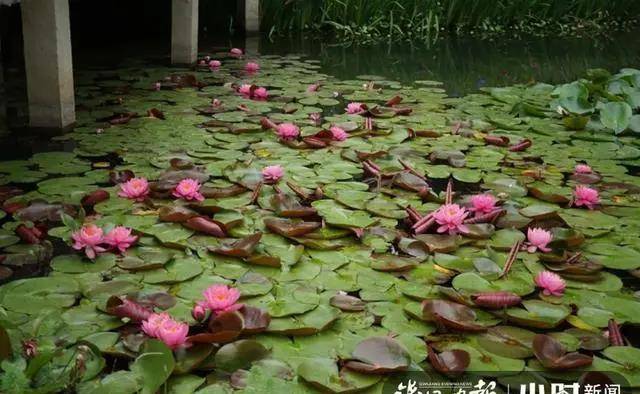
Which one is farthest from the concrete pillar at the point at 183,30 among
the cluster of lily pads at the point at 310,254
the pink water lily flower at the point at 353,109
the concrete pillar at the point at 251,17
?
the concrete pillar at the point at 251,17

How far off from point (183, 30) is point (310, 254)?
8.50 feet

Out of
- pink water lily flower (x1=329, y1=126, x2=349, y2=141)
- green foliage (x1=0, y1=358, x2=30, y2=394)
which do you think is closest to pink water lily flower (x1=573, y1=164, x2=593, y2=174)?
pink water lily flower (x1=329, y1=126, x2=349, y2=141)

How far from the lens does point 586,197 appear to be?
6.16 ft

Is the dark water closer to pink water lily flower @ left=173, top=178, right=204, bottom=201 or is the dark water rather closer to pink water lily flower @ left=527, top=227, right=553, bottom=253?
pink water lily flower @ left=173, top=178, right=204, bottom=201

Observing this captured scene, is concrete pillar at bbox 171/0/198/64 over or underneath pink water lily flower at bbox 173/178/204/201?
over

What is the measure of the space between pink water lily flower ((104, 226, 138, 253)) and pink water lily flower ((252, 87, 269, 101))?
5.24ft

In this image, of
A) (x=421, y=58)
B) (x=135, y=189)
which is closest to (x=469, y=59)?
(x=421, y=58)

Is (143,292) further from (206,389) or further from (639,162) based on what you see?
(639,162)

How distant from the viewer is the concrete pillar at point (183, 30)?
375 cm

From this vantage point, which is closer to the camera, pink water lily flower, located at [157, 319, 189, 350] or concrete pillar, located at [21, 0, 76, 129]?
pink water lily flower, located at [157, 319, 189, 350]

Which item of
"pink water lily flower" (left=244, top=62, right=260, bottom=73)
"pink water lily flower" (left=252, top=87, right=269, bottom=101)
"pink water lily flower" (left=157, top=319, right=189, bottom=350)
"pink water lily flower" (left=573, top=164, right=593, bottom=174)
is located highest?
"pink water lily flower" (left=244, top=62, right=260, bottom=73)

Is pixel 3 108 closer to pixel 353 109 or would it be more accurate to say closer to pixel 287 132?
pixel 287 132

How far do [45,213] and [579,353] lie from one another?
1308 mm

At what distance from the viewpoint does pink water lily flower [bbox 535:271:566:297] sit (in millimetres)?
1397
